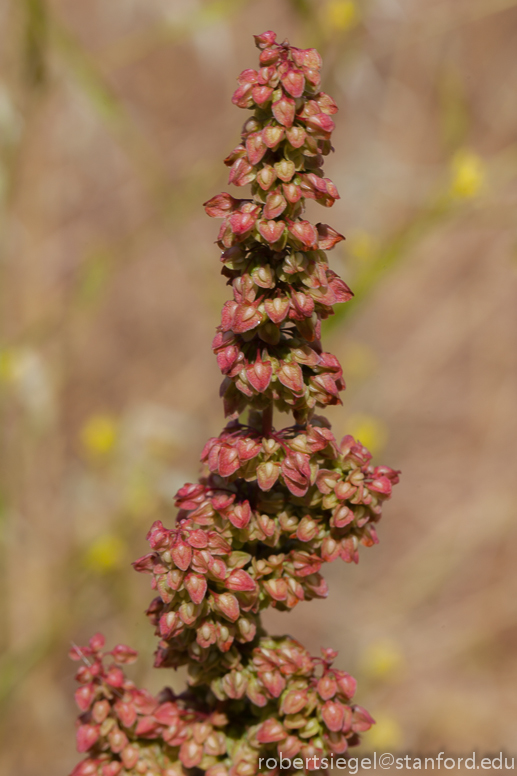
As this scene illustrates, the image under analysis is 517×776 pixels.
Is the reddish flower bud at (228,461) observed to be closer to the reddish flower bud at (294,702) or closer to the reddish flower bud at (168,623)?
the reddish flower bud at (168,623)

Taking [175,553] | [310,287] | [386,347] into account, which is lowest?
[175,553]

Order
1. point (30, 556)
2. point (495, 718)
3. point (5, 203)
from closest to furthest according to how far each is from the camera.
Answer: point (5, 203), point (30, 556), point (495, 718)

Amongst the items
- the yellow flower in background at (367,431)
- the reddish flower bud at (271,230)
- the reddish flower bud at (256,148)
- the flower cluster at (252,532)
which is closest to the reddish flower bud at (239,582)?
the flower cluster at (252,532)

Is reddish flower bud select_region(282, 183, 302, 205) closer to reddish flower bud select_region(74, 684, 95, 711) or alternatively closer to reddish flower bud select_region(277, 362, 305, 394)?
reddish flower bud select_region(277, 362, 305, 394)

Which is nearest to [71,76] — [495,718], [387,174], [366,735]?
[387,174]

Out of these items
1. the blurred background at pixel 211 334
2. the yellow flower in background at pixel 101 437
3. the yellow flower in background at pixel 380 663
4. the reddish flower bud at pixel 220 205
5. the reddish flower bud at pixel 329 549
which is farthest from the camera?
the yellow flower in background at pixel 101 437

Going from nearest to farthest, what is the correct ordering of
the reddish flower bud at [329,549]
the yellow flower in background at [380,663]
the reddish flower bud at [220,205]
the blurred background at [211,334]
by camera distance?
the reddish flower bud at [220,205]
the reddish flower bud at [329,549]
the blurred background at [211,334]
the yellow flower in background at [380,663]

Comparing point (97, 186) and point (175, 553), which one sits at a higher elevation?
point (97, 186)

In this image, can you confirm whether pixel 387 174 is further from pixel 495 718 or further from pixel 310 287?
pixel 495 718
